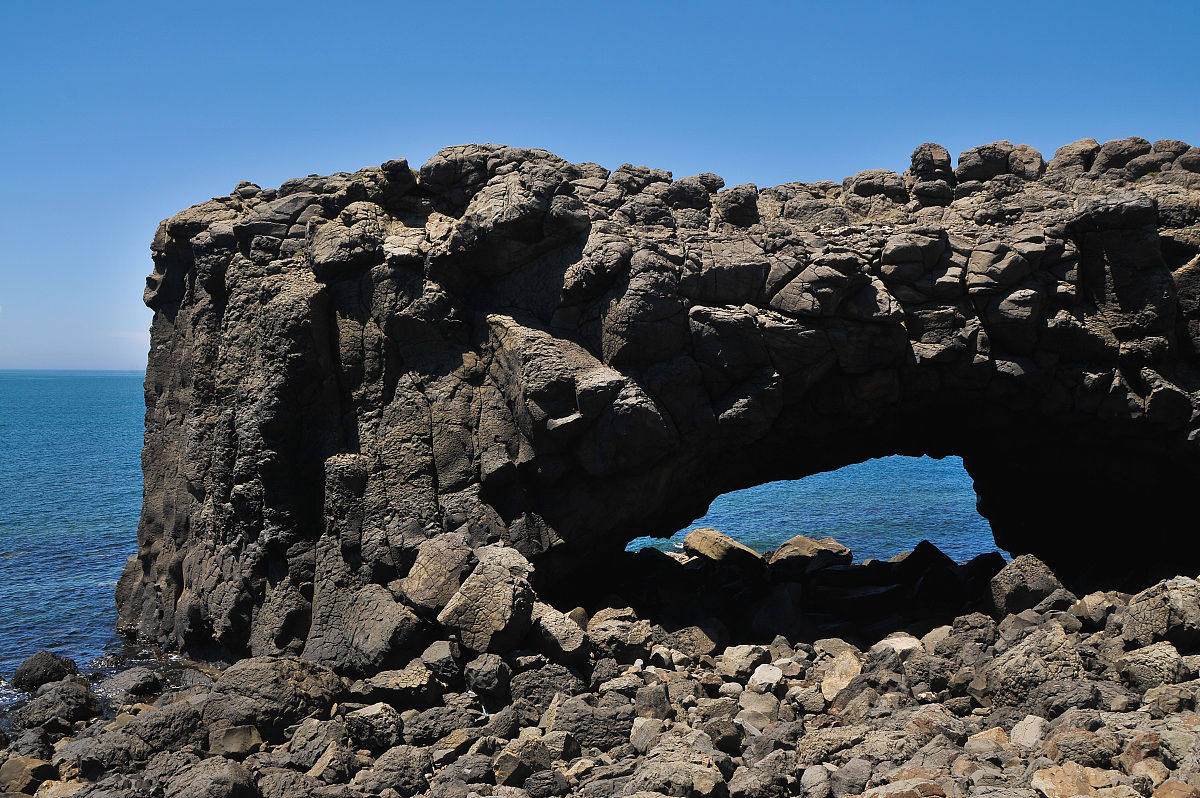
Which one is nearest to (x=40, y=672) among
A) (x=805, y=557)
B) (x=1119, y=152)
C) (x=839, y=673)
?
(x=839, y=673)

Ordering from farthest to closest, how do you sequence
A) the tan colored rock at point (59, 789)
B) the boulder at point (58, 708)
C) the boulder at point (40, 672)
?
1. the boulder at point (40, 672)
2. the boulder at point (58, 708)
3. the tan colored rock at point (59, 789)

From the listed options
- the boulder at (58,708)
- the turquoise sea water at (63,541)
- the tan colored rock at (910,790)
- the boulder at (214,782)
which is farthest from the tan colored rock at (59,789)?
the tan colored rock at (910,790)

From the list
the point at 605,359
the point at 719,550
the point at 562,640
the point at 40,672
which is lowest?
the point at 40,672

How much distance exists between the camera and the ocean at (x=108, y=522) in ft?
91.9

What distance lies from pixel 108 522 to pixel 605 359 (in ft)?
120

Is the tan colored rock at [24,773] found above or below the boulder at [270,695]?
below

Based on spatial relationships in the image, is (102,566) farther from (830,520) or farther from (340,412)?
(830,520)

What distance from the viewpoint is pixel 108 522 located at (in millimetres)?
45531

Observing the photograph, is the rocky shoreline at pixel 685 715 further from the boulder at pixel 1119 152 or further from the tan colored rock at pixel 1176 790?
the boulder at pixel 1119 152

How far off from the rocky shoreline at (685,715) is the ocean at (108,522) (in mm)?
6953

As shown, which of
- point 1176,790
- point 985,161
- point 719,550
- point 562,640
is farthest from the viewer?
point 719,550

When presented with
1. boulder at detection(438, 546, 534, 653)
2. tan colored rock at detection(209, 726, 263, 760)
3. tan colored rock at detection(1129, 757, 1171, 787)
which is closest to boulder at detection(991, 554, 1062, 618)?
tan colored rock at detection(1129, 757, 1171, 787)

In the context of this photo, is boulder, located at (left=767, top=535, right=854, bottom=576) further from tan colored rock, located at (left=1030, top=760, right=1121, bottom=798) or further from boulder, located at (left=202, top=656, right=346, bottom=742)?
tan colored rock, located at (left=1030, top=760, right=1121, bottom=798)

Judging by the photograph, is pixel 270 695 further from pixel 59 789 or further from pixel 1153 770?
pixel 1153 770
